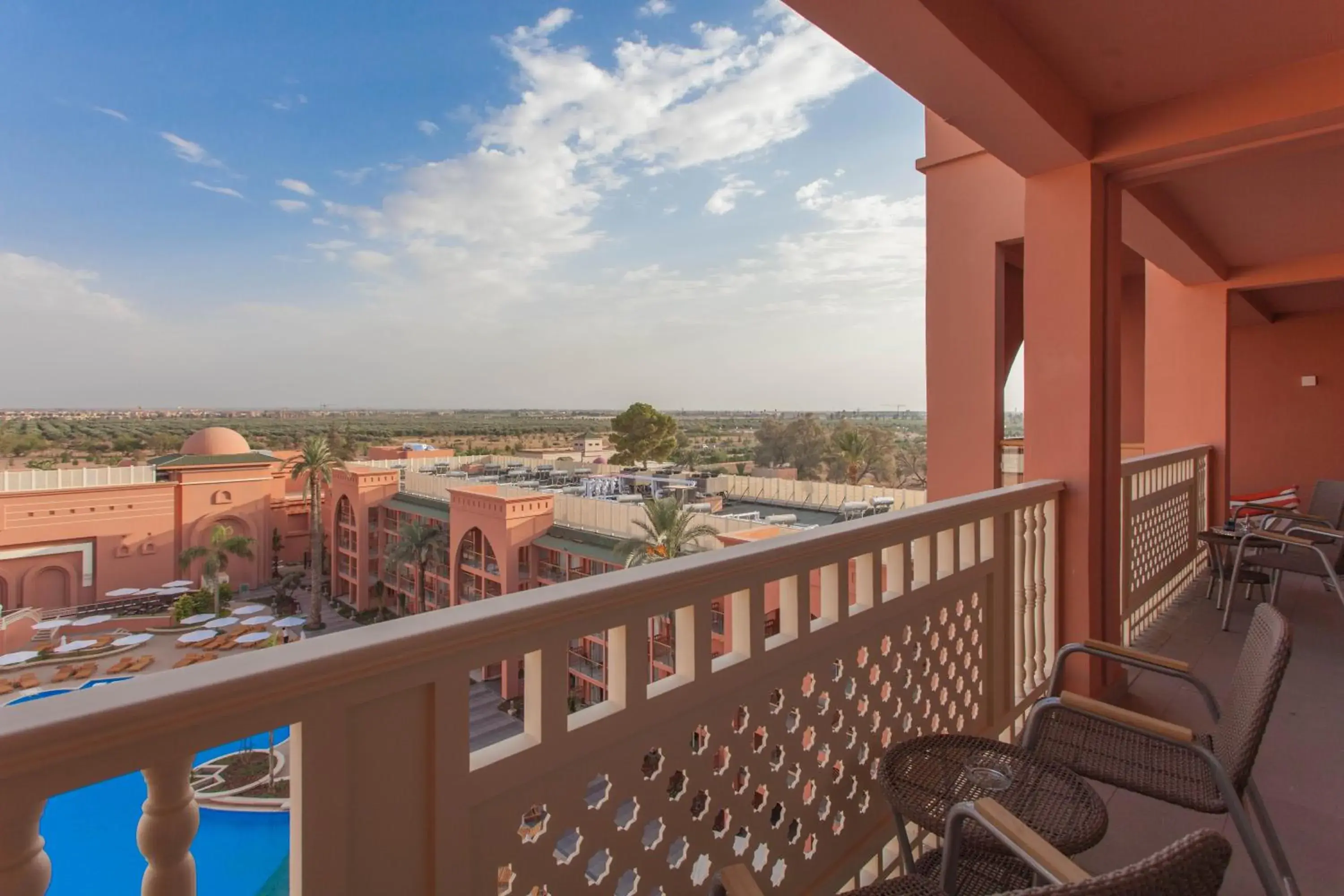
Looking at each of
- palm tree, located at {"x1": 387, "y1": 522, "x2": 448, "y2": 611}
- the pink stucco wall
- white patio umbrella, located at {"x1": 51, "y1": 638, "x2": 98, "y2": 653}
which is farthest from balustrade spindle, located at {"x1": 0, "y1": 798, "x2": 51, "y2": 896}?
palm tree, located at {"x1": 387, "y1": 522, "x2": 448, "y2": 611}

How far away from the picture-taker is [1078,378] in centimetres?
246

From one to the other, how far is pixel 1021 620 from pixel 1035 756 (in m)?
0.84

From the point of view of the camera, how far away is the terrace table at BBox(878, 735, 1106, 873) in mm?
1216

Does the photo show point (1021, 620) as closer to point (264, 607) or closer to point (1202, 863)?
point (1202, 863)

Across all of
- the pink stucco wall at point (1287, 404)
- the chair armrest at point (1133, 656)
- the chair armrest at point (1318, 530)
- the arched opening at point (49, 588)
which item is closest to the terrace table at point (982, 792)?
the chair armrest at point (1133, 656)

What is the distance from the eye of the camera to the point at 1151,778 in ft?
4.60

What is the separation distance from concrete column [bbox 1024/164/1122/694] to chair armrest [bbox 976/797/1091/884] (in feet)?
5.81

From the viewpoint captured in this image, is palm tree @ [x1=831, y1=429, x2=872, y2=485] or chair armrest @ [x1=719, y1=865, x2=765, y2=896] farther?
palm tree @ [x1=831, y1=429, x2=872, y2=485]

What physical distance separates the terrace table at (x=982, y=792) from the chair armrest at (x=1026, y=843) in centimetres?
20

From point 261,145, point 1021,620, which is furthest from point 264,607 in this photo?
point 261,145

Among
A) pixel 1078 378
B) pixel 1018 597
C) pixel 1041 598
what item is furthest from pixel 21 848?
pixel 1078 378

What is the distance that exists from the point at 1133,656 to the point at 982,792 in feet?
2.02

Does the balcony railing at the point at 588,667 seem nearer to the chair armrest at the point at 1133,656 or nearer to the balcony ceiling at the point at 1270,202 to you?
the chair armrest at the point at 1133,656

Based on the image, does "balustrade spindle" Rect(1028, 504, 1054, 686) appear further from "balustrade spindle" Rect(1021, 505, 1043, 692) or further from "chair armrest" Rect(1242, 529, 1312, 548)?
"chair armrest" Rect(1242, 529, 1312, 548)
